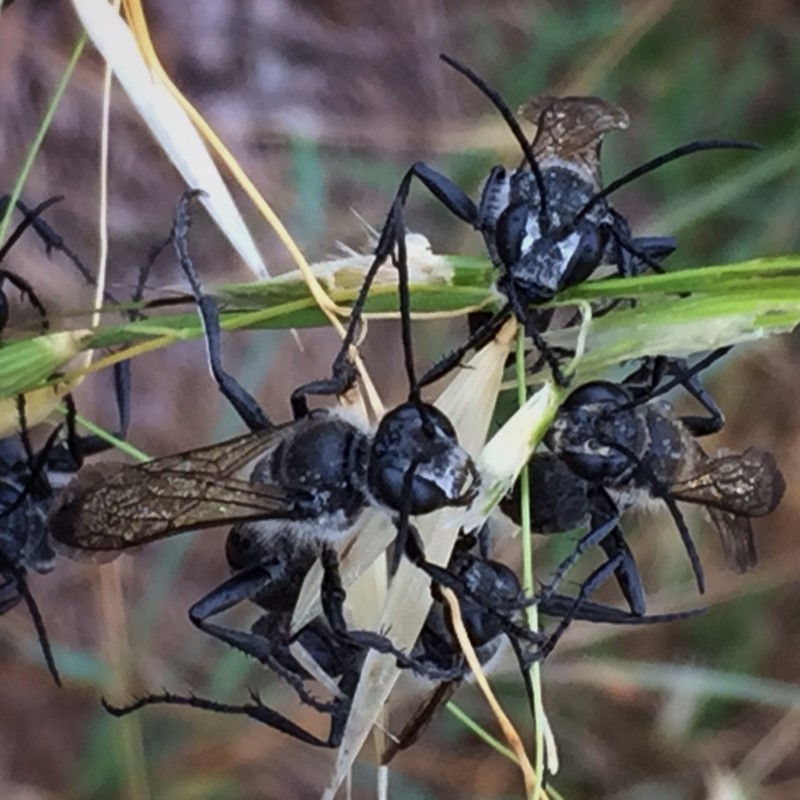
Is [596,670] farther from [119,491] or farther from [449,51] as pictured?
[119,491]

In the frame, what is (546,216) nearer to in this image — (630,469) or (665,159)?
(665,159)

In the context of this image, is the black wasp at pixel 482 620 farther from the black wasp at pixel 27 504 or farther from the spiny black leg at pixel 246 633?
the black wasp at pixel 27 504

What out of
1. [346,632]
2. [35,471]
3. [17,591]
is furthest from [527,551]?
[17,591]

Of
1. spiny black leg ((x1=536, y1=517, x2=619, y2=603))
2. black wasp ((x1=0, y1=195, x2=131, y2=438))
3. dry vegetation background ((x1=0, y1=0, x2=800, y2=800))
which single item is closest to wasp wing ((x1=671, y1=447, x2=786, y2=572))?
spiny black leg ((x1=536, y1=517, x2=619, y2=603))

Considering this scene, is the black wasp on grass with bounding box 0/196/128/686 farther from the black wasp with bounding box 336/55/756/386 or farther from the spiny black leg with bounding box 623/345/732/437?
the spiny black leg with bounding box 623/345/732/437

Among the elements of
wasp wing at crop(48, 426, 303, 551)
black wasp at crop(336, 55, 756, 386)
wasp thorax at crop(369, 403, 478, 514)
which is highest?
black wasp at crop(336, 55, 756, 386)

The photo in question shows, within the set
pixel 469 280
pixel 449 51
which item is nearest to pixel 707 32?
pixel 449 51
